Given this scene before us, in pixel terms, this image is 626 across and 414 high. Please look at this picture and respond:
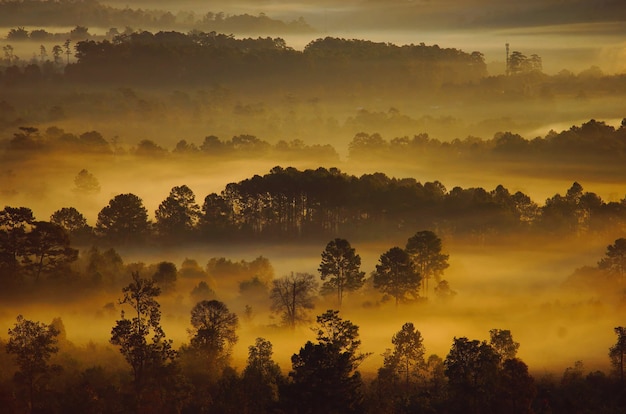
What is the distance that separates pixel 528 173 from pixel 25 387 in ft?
444

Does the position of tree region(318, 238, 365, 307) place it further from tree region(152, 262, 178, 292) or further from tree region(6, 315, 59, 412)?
tree region(6, 315, 59, 412)

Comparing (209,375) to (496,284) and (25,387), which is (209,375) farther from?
(496,284)

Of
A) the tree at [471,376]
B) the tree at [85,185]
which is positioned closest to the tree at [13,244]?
the tree at [471,376]

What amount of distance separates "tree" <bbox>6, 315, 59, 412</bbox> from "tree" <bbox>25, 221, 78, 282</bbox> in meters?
20.0

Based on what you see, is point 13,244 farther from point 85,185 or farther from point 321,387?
point 85,185

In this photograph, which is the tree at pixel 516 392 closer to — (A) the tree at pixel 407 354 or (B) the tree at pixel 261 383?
(B) the tree at pixel 261 383

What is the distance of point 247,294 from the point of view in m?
91.2

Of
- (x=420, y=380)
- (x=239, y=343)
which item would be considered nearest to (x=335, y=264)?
(x=239, y=343)

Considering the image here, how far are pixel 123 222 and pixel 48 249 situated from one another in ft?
72.8

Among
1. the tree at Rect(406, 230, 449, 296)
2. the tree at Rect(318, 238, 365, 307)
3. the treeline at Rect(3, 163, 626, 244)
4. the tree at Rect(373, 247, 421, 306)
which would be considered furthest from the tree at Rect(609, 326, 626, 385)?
the treeline at Rect(3, 163, 626, 244)

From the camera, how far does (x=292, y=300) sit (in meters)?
81.9

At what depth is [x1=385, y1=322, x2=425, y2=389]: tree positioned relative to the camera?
69.1m

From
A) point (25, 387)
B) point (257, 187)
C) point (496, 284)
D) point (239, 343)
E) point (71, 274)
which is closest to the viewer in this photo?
point (25, 387)

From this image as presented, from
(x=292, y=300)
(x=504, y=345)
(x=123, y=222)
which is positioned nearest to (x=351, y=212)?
(x=123, y=222)
